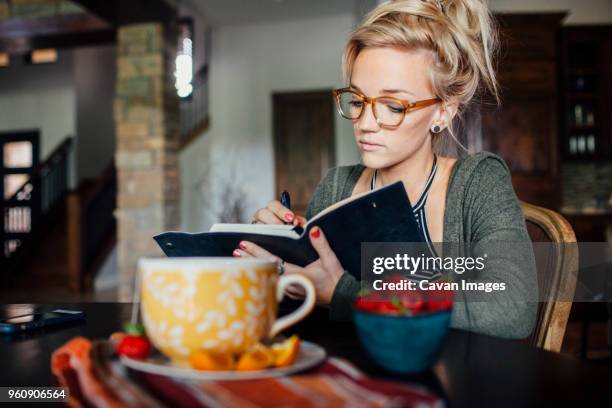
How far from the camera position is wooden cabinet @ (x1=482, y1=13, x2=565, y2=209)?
491 cm

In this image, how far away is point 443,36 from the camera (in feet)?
4.04

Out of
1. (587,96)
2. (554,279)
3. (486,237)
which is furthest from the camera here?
(587,96)

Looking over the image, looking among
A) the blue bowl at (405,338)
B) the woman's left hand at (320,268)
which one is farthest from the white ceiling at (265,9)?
the blue bowl at (405,338)

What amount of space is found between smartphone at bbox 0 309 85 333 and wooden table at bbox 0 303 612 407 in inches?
1.0

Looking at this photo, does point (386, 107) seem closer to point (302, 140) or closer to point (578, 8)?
point (578, 8)

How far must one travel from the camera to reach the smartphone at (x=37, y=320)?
89 centimetres

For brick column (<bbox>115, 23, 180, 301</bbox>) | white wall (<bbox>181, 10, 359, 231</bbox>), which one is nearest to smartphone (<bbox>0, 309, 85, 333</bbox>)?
brick column (<bbox>115, 23, 180, 301</bbox>)

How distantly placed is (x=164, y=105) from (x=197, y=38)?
12.2 ft

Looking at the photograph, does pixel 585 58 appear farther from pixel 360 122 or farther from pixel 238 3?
pixel 360 122

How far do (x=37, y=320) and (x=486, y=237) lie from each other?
0.82 metres

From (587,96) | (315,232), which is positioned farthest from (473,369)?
(587,96)

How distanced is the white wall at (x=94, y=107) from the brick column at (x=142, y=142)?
9.84 ft

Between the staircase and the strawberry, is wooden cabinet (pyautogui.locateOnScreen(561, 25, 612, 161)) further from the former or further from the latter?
the strawberry

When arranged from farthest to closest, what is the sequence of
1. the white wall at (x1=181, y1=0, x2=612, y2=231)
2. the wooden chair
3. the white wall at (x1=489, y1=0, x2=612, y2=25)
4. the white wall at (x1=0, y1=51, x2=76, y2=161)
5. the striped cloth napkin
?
the white wall at (x1=0, y1=51, x2=76, y2=161) → the white wall at (x1=181, y1=0, x2=612, y2=231) → the white wall at (x1=489, y1=0, x2=612, y2=25) → the wooden chair → the striped cloth napkin
